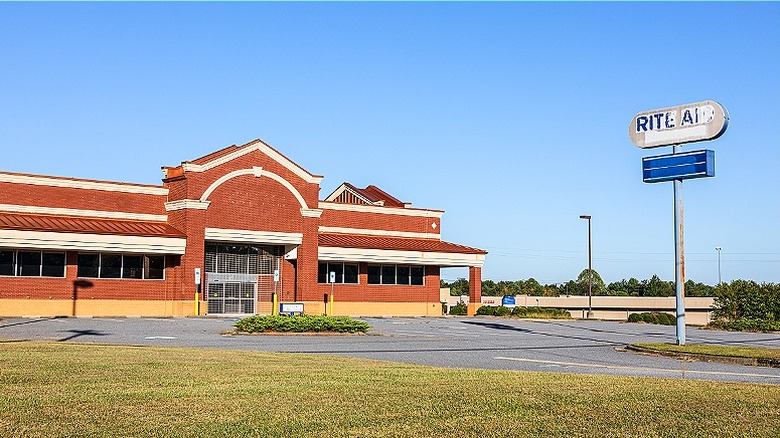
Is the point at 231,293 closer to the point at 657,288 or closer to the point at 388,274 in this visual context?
the point at 388,274

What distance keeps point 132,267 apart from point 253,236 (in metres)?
6.41

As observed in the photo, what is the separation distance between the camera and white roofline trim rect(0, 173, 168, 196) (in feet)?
140

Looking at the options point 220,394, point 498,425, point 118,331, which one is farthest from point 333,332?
point 498,425

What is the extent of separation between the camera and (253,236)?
47594 mm

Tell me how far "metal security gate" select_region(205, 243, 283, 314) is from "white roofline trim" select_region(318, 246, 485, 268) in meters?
3.02

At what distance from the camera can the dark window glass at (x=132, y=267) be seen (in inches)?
1758

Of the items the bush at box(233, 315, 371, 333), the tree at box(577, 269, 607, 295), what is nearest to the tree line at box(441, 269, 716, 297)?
the tree at box(577, 269, 607, 295)

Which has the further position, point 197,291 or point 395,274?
point 395,274

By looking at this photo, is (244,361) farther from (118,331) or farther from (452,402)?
(118,331)

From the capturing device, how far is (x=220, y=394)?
10750 millimetres

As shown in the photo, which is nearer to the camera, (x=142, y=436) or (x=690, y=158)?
(x=142, y=436)

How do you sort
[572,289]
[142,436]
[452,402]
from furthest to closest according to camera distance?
1. [572,289]
2. [452,402]
3. [142,436]

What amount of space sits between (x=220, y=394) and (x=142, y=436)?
106 inches

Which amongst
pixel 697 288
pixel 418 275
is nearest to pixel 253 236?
pixel 418 275
